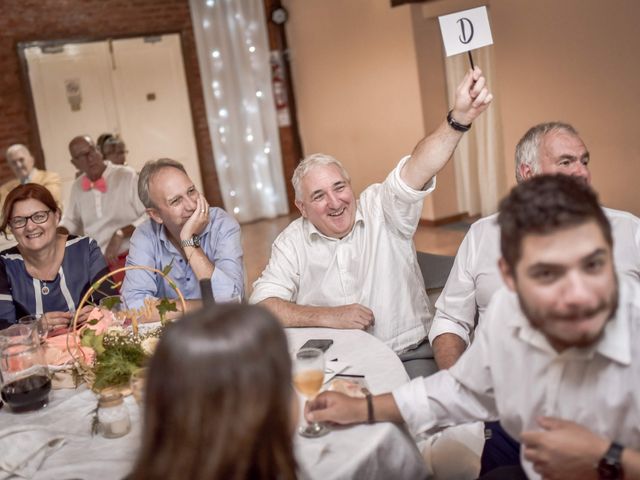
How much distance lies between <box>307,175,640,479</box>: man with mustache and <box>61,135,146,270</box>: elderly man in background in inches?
157

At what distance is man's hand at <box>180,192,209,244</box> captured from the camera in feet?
9.59

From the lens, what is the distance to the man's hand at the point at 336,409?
63.1 inches

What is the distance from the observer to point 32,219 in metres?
3.00

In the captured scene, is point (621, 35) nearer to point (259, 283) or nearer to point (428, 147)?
point (428, 147)

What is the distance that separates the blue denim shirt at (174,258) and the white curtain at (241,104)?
6.58m

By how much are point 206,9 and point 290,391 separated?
29.1 ft

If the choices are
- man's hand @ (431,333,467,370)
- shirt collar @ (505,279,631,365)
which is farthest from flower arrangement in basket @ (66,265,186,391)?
shirt collar @ (505,279,631,365)

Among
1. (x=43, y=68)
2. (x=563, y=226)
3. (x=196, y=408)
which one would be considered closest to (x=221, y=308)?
(x=196, y=408)

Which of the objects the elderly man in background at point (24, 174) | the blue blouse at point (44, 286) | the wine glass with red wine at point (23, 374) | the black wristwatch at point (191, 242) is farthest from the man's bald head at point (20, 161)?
the wine glass with red wine at point (23, 374)

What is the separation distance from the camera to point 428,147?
2574mm

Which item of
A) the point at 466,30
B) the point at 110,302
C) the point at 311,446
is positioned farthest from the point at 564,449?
the point at 466,30

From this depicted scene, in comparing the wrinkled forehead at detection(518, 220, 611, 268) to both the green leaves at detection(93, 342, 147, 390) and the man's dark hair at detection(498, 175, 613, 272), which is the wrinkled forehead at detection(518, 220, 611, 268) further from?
the green leaves at detection(93, 342, 147, 390)

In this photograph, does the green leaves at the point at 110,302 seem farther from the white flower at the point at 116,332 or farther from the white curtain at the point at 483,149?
the white curtain at the point at 483,149

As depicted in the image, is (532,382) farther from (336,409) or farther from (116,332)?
(116,332)
